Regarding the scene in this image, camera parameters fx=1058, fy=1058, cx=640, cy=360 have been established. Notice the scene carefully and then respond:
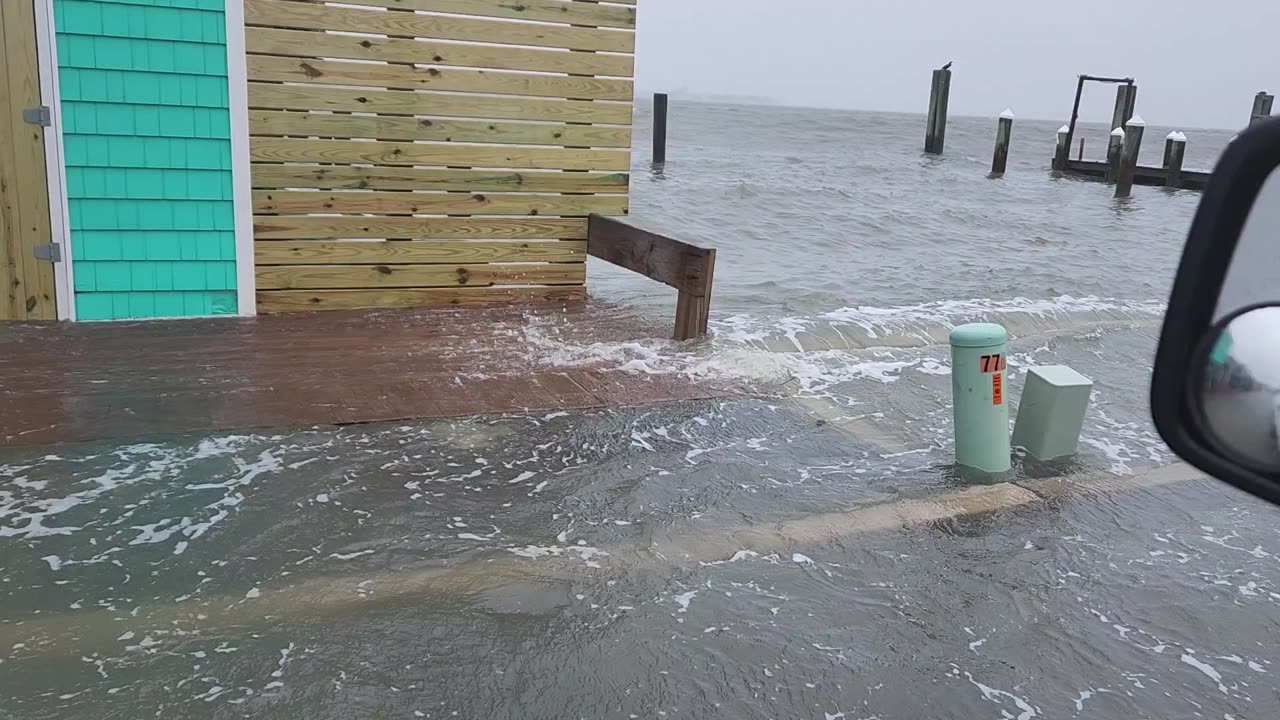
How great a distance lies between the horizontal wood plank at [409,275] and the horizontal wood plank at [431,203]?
399mm

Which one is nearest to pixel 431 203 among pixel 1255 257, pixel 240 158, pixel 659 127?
pixel 240 158

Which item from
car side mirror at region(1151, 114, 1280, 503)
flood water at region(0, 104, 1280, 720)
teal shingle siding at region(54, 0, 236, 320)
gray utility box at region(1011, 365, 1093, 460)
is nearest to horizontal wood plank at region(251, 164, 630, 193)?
teal shingle siding at region(54, 0, 236, 320)

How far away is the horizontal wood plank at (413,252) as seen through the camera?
23.9 ft

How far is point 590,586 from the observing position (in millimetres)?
3826

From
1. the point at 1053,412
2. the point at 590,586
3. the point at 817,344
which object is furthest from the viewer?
the point at 817,344

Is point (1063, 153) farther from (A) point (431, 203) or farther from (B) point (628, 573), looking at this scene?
(B) point (628, 573)

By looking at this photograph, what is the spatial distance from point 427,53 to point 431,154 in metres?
0.70

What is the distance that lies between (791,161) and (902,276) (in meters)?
19.4

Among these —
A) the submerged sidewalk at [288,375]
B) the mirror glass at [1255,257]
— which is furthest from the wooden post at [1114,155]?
the mirror glass at [1255,257]

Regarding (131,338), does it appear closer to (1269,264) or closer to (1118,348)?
(1269,264)

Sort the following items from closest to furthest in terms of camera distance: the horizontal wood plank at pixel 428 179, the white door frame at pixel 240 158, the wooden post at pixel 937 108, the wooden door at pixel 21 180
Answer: the wooden door at pixel 21 180
the white door frame at pixel 240 158
the horizontal wood plank at pixel 428 179
the wooden post at pixel 937 108

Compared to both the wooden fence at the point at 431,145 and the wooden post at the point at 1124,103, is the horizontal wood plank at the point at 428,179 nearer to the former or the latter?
the wooden fence at the point at 431,145

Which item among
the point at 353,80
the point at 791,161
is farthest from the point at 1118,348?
the point at 791,161

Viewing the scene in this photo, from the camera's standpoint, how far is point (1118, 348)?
27.6ft
